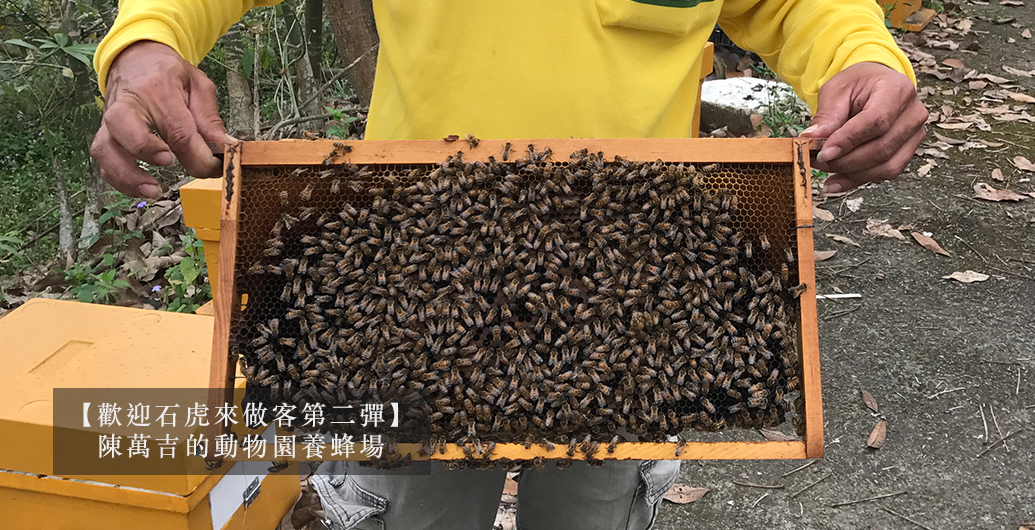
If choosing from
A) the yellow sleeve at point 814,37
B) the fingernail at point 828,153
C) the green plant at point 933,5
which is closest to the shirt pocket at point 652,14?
the yellow sleeve at point 814,37

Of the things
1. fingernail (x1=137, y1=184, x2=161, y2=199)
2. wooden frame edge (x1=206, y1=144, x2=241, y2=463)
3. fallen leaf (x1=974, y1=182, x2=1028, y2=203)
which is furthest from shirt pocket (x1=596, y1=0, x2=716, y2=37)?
fallen leaf (x1=974, y1=182, x2=1028, y2=203)

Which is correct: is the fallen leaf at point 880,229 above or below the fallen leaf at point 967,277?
above

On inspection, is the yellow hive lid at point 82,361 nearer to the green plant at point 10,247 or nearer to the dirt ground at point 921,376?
the green plant at point 10,247

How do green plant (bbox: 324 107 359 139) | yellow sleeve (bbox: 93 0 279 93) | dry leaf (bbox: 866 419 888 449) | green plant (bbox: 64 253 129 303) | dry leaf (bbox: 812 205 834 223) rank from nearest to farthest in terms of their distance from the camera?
yellow sleeve (bbox: 93 0 279 93), dry leaf (bbox: 866 419 888 449), green plant (bbox: 64 253 129 303), green plant (bbox: 324 107 359 139), dry leaf (bbox: 812 205 834 223)

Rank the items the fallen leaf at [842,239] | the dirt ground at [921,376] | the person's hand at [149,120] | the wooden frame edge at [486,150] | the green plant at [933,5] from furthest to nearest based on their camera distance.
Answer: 1. the green plant at [933,5]
2. the fallen leaf at [842,239]
3. the dirt ground at [921,376]
4. the wooden frame edge at [486,150]
5. the person's hand at [149,120]

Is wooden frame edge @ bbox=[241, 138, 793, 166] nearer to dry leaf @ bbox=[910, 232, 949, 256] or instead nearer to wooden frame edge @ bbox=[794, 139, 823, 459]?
wooden frame edge @ bbox=[794, 139, 823, 459]

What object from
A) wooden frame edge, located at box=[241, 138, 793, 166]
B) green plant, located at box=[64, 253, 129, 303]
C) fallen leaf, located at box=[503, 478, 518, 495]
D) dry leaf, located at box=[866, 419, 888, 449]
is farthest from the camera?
green plant, located at box=[64, 253, 129, 303]

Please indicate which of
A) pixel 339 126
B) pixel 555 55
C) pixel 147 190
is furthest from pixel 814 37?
pixel 339 126
